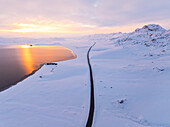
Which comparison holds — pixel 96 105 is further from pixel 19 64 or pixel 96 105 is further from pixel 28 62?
pixel 28 62

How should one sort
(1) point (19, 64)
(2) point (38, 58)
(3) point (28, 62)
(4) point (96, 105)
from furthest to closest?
(2) point (38, 58) < (3) point (28, 62) < (1) point (19, 64) < (4) point (96, 105)

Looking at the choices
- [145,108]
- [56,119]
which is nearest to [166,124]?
[145,108]

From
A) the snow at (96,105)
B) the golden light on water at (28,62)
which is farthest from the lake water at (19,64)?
the snow at (96,105)

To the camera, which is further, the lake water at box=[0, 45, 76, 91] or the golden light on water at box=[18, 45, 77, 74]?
the golden light on water at box=[18, 45, 77, 74]

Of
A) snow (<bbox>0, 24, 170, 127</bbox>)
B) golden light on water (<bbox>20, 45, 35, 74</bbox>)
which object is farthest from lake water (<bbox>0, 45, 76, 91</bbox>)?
snow (<bbox>0, 24, 170, 127</bbox>)

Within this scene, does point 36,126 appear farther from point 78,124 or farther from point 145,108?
point 145,108

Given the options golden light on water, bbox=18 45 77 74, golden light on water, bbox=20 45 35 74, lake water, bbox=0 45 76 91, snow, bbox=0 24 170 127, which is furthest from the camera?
golden light on water, bbox=18 45 77 74

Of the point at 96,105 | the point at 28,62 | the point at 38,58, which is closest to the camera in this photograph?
the point at 96,105

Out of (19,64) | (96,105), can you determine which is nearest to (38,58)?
(19,64)

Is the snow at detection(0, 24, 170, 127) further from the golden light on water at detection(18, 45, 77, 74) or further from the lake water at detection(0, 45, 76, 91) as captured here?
the golden light on water at detection(18, 45, 77, 74)

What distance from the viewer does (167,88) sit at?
19.1 ft

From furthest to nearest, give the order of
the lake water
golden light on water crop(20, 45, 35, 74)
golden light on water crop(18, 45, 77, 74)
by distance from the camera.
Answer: golden light on water crop(18, 45, 77, 74) → golden light on water crop(20, 45, 35, 74) → the lake water

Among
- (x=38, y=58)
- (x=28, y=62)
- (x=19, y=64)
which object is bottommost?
(x=19, y=64)

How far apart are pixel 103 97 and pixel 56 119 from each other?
8.80 ft
